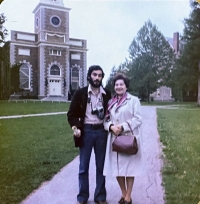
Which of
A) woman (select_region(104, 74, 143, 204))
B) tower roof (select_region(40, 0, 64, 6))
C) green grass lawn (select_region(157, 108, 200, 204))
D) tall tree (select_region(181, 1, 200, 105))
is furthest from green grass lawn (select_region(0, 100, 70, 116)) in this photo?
tall tree (select_region(181, 1, 200, 105))

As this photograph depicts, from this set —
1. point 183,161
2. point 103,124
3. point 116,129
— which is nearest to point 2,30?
point 103,124

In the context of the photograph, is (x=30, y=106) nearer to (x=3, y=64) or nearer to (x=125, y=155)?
(x=3, y=64)

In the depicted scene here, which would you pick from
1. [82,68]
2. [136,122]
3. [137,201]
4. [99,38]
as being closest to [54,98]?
[82,68]

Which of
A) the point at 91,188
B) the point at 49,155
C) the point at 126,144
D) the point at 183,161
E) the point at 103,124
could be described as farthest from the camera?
the point at 183,161

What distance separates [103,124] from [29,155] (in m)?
1.09

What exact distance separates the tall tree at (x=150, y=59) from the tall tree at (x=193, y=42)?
8.7 inches

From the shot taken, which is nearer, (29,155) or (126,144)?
(126,144)

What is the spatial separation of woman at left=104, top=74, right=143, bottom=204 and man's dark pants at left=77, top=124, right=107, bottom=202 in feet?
0.20

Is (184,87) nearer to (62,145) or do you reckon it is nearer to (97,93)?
(97,93)

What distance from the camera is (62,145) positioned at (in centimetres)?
331

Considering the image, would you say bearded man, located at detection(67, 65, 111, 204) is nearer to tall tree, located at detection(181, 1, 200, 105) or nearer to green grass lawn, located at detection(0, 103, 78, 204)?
green grass lawn, located at detection(0, 103, 78, 204)

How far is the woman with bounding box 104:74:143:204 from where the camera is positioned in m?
2.36

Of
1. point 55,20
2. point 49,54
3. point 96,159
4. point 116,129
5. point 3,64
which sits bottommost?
point 96,159

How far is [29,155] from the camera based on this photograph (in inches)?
124
